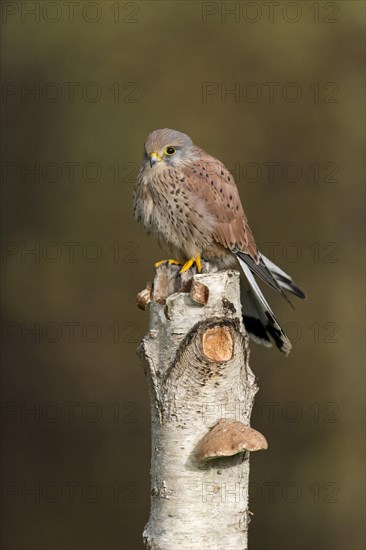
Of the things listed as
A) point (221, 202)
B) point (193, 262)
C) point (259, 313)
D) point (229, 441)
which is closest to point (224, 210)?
point (221, 202)

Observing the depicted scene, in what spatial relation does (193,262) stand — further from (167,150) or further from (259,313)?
(167,150)

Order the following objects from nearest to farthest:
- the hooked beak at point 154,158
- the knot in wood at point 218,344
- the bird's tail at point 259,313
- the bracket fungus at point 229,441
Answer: the bracket fungus at point 229,441
the knot in wood at point 218,344
the bird's tail at point 259,313
the hooked beak at point 154,158

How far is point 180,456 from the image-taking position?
7.68ft

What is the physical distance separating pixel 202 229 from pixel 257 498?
10.5 feet

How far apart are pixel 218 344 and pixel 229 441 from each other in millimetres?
261

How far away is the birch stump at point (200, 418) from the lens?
7.55 feet

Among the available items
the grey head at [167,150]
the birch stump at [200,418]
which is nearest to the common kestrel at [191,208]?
the grey head at [167,150]

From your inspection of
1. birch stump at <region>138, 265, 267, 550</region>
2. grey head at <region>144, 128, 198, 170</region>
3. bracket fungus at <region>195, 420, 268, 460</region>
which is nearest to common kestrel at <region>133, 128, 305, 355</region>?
grey head at <region>144, 128, 198, 170</region>

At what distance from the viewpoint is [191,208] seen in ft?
11.4

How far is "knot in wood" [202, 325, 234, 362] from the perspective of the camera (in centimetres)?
235

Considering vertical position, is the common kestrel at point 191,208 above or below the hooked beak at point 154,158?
below

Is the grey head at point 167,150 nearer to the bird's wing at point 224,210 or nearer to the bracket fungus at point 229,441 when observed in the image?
the bird's wing at point 224,210

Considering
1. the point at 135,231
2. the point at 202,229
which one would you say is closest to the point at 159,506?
the point at 202,229

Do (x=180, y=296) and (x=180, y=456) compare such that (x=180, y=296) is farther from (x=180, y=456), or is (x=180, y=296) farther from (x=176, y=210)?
(x=176, y=210)
